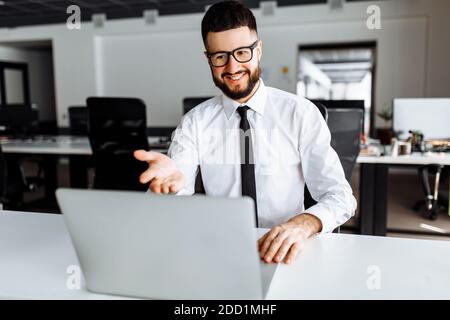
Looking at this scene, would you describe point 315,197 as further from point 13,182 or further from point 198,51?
point 198,51

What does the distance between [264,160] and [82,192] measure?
940mm

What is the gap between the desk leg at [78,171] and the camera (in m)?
4.34

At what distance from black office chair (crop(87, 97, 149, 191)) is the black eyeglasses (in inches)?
76.1

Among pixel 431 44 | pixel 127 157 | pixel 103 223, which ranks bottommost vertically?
pixel 127 157

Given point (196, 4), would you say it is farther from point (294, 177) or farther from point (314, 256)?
point (314, 256)

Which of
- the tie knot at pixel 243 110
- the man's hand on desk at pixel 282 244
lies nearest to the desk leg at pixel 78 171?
the tie knot at pixel 243 110

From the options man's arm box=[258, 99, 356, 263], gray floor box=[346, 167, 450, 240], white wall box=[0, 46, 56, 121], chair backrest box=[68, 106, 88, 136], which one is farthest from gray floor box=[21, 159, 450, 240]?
white wall box=[0, 46, 56, 121]

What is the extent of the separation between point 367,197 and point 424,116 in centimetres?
87

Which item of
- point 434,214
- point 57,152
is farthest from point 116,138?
point 434,214

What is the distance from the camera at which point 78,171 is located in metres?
4.37

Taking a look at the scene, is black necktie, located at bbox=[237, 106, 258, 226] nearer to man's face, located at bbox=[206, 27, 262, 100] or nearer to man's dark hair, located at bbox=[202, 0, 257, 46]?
man's face, located at bbox=[206, 27, 262, 100]

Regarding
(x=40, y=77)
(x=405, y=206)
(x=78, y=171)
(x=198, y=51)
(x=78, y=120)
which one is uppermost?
(x=198, y=51)
